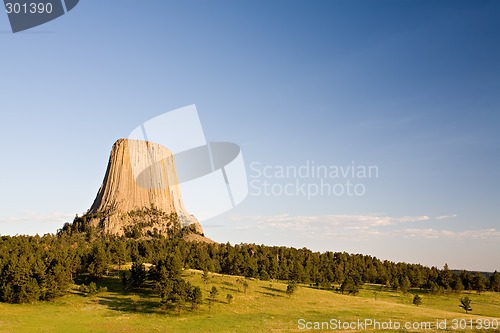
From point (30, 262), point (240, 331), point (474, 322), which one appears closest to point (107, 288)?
point (30, 262)

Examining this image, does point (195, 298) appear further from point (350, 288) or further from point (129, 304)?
Result: point (350, 288)

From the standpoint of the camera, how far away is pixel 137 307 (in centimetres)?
7594

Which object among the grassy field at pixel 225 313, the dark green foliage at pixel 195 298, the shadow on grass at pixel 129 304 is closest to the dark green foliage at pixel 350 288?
the grassy field at pixel 225 313

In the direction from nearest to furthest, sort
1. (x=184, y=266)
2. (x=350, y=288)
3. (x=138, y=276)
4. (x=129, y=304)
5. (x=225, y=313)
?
(x=225, y=313) < (x=129, y=304) < (x=138, y=276) < (x=350, y=288) < (x=184, y=266)

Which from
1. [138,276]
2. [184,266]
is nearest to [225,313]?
[138,276]

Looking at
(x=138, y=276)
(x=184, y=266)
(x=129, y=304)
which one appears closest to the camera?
(x=129, y=304)

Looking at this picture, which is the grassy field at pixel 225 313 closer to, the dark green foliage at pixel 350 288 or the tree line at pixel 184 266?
the tree line at pixel 184 266

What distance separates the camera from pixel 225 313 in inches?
2906

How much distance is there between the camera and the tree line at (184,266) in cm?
7950

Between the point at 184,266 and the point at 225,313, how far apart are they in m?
40.9

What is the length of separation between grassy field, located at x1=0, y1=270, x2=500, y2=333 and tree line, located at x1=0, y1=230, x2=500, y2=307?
406 centimetres

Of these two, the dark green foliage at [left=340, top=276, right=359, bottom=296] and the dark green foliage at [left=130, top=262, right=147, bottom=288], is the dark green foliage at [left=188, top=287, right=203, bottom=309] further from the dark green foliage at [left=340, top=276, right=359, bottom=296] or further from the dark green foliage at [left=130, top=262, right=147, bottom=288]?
the dark green foliage at [left=340, top=276, right=359, bottom=296]

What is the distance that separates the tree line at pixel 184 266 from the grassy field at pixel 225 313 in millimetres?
4062

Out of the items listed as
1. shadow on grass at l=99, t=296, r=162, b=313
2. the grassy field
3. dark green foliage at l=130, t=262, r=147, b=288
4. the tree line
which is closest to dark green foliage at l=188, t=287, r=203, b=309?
the tree line
